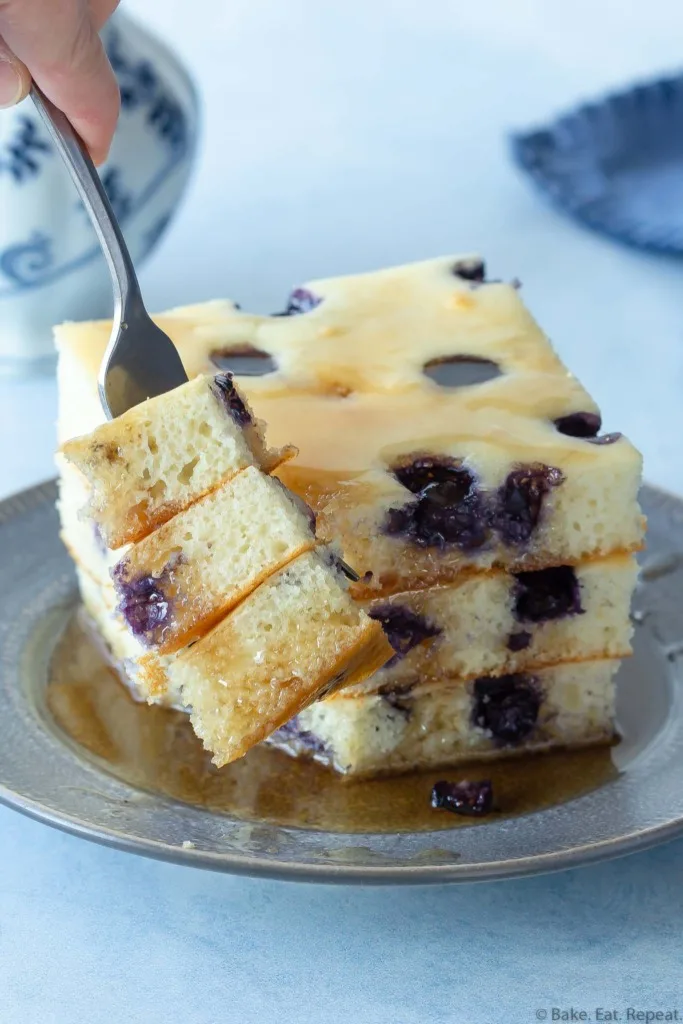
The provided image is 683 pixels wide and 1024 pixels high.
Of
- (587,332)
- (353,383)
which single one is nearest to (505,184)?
(587,332)

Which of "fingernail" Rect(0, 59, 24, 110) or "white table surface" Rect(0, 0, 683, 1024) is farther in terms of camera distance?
"fingernail" Rect(0, 59, 24, 110)

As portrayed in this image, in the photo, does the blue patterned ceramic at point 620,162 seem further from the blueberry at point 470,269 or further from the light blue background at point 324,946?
the light blue background at point 324,946

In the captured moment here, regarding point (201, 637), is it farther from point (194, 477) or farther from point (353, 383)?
point (353, 383)

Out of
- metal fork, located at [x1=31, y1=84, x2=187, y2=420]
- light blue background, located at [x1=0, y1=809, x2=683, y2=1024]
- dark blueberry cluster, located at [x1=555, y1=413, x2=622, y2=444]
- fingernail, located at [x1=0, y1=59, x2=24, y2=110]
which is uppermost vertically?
fingernail, located at [x1=0, y1=59, x2=24, y2=110]

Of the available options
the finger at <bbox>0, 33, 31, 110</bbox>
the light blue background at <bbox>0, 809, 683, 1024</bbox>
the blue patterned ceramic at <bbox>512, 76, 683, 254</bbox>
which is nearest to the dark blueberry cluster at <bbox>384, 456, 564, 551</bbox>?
the light blue background at <bbox>0, 809, 683, 1024</bbox>

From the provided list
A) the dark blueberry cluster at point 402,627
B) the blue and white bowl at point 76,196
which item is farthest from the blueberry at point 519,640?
the blue and white bowl at point 76,196

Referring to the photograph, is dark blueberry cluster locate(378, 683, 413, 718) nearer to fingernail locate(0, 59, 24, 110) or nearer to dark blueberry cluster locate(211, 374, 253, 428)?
dark blueberry cluster locate(211, 374, 253, 428)

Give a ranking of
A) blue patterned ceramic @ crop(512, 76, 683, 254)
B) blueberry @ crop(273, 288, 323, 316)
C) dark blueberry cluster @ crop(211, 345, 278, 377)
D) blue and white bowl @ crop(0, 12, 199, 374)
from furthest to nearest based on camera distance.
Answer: blue patterned ceramic @ crop(512, 76, 683, 254), blue and white bowl @ crop(0, 12, 199, 374), blueberry @ crop(273, 288, 323, 316), dark blueberry cluster @ crop(211, 345, 278, 377)

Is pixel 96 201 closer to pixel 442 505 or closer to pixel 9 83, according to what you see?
pixel 9 83
